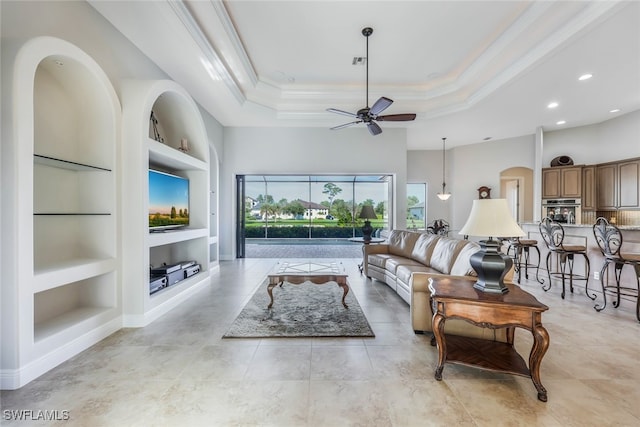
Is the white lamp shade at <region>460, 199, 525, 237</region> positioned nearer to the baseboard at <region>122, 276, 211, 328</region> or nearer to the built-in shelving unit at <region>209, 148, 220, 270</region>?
the baseboard at <region>122, 276, 211, 328</region>

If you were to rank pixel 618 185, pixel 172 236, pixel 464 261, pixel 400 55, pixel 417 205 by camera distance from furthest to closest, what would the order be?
pixel 417 205, pixel 618 185, pixel 400 55, pixel 172 236, pixel 464 261

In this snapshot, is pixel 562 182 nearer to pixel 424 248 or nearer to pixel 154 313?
pixel 424 248

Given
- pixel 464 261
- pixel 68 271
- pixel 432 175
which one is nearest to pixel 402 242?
pixel 464 261

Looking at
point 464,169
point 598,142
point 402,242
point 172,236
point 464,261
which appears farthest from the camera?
point 464,169

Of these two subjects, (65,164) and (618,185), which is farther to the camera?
(618,185)

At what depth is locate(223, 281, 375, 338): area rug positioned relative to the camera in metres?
2.80

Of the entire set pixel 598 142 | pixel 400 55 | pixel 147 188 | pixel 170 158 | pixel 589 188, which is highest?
pixel 400 55

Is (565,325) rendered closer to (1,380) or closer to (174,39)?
(1,380)

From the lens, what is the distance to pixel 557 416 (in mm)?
1692

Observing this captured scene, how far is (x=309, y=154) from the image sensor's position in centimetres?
677

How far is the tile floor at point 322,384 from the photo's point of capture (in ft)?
5.53

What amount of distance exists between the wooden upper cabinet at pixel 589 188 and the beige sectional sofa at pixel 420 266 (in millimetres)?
5236

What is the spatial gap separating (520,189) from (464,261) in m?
8.13

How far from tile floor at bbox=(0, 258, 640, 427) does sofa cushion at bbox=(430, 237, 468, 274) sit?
1002 mm
